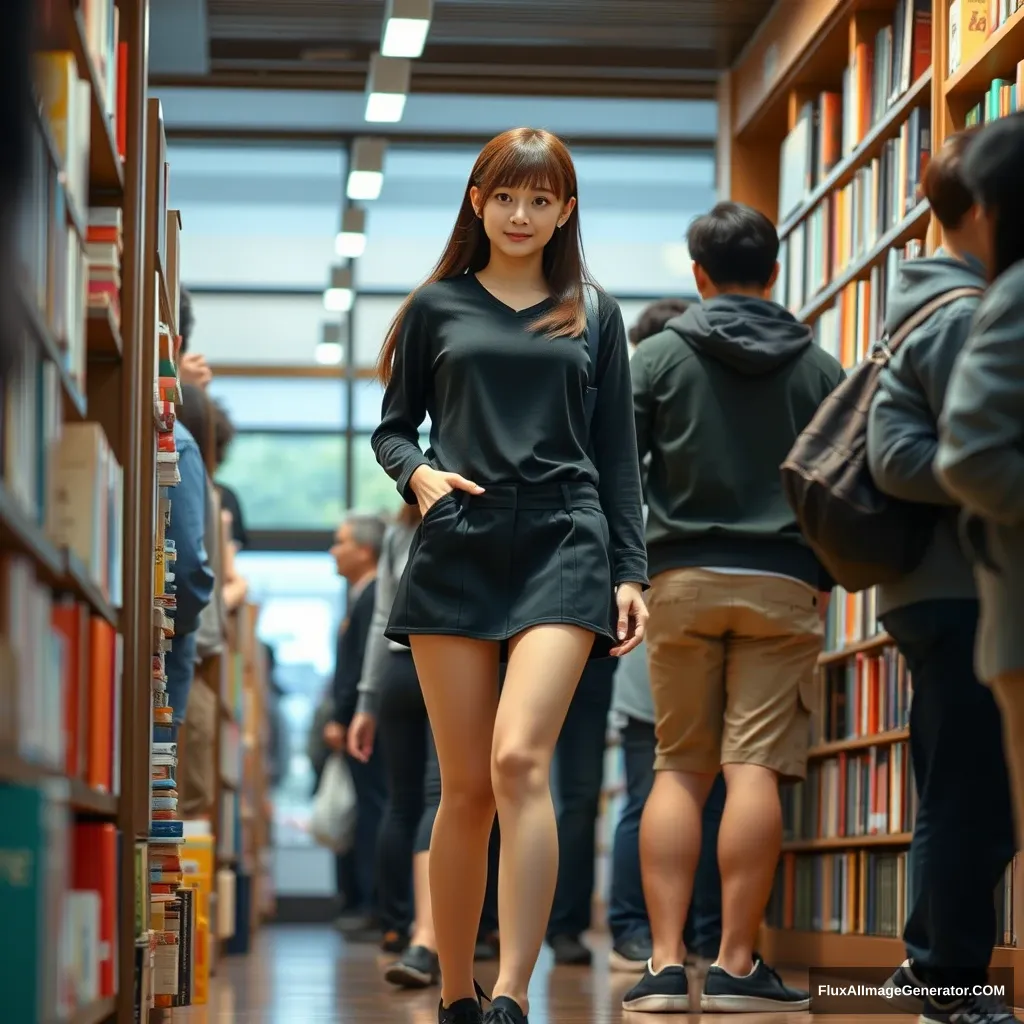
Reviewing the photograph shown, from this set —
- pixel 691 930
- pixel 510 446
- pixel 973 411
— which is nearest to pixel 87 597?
pixel 510 446

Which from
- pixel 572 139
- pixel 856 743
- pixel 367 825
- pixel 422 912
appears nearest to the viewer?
pixel 422 912

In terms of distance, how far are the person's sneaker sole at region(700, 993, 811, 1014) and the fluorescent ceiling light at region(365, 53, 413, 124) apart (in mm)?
3525

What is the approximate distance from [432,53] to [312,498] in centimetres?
368

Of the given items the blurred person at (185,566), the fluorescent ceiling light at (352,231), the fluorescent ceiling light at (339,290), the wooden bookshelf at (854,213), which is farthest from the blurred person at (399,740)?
the fluorescent ceiling light at (339,290)

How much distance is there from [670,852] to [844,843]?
113 cm

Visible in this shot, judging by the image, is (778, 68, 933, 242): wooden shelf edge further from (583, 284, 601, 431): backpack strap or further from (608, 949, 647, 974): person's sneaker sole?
(608, 949, 647, 974): person's sneaker sole

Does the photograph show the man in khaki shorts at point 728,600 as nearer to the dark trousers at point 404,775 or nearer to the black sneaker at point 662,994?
the black sneaker at point 662,994

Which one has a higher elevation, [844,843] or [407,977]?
[844,843]

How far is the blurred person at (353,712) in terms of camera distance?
6.32m

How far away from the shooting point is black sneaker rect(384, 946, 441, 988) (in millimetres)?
4043

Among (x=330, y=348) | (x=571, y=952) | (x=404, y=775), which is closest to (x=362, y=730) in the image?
(x=404, y=775)

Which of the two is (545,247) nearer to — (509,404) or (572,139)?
(509,404)

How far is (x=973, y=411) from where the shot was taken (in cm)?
197

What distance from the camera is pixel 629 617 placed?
2.84 m
